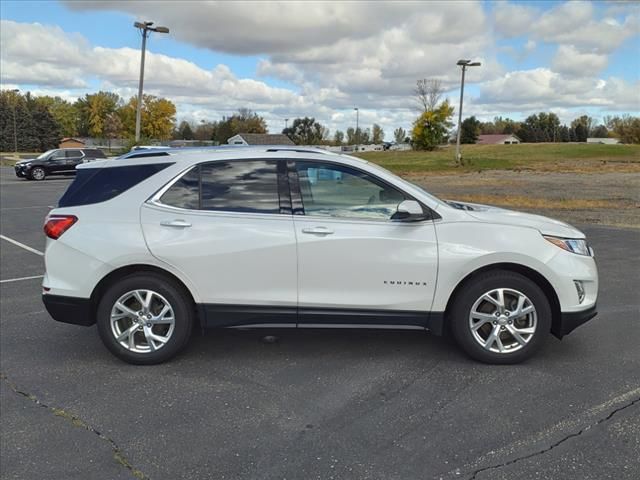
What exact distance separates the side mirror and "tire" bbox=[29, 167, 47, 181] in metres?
30.2

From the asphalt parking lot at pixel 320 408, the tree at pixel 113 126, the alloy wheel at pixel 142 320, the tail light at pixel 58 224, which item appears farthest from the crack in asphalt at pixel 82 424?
the tree at pixel 113 126

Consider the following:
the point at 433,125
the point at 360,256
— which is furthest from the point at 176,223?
the point at 433,125

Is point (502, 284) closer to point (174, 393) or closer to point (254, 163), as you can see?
point (254, 163)

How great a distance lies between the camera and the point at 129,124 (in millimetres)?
105312

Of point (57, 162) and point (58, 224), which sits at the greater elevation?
point (57, 162)

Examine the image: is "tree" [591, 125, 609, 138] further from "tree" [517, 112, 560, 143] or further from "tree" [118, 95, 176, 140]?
"tree" [118, 95, 176, 140]

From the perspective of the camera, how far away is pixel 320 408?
3.58 m

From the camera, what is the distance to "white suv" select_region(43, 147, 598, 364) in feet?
13.4

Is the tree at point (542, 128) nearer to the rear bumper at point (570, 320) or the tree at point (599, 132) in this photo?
the tree at point (599, 132)

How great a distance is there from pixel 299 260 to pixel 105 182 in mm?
1691

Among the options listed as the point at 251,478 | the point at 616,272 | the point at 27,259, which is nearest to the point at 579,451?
the point at 251,478

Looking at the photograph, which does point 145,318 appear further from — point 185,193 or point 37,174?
point 37,174

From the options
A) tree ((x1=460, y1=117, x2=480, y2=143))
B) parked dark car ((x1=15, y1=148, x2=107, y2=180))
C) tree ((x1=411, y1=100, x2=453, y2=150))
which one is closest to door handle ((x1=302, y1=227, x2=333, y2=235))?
parked dark car ((x1=15, y1=148, x2=107, y2=180))

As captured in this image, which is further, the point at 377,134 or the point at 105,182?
the point at 377,134
